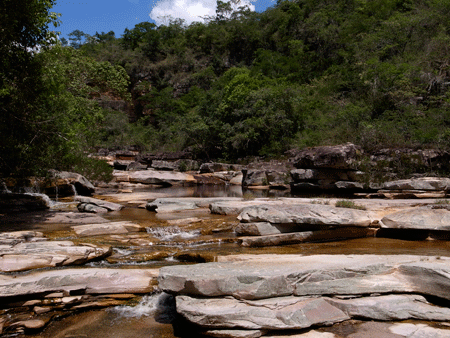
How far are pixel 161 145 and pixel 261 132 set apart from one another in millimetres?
14443

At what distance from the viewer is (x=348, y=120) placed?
22469mm

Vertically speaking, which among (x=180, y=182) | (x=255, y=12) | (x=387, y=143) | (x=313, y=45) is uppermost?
(x=255, y=12)

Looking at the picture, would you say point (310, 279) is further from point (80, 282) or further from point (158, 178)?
point (158, 178)

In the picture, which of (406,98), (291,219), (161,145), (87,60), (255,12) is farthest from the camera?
(255,12)

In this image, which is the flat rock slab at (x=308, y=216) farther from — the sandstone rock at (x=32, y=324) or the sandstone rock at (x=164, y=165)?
the sandstone rock at (x=164, y=165)

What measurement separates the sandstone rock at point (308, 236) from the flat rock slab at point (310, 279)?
2.02 meters

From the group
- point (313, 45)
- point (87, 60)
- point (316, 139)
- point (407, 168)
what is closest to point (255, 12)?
point (313, 45)

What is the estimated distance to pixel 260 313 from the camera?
3.72 meters

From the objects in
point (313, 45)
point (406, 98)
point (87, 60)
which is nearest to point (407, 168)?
point (406, 98)

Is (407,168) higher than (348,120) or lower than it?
lower

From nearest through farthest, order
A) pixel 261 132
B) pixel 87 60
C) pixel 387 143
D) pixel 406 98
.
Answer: pixel 387 143
pixel 87 60
pixel 406 98
pixel 261 132

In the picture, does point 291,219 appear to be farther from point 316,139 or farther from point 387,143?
point 316,139

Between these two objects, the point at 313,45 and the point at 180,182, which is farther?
the point at 313,45

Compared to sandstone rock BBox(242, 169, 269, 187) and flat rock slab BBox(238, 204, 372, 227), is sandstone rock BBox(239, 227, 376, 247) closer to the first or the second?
flat rock slab BBox(238, 204, 372, 227)
